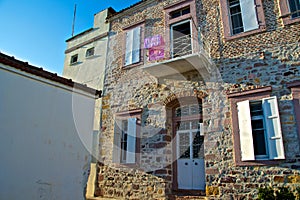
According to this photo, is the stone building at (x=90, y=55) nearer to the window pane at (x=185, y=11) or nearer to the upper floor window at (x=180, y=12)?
the upper floor window at (x=180, y=12)

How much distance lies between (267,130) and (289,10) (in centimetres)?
341

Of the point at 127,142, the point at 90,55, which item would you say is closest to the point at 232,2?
the point at 127,142

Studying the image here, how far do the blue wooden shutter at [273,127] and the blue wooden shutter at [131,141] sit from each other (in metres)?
4.05

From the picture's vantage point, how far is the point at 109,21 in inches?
412

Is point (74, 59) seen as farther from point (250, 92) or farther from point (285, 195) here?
point (285, 195)

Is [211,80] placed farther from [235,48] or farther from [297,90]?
[297,90]

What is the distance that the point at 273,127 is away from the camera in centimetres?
575

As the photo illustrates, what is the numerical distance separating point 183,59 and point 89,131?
3.34 m

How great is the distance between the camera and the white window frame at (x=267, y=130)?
559cm

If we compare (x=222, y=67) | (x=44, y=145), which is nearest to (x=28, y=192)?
(x=44, y=145)

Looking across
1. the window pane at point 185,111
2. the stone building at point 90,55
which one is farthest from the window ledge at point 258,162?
the stone building at point 90,55

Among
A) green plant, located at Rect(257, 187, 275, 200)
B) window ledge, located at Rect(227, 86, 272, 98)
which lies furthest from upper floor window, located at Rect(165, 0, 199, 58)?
green plant, located at Rect(257, 187, 275, 200)

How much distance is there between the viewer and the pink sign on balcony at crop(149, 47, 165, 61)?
8.14m

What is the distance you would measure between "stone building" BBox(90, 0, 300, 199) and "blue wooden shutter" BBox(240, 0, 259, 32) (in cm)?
3
